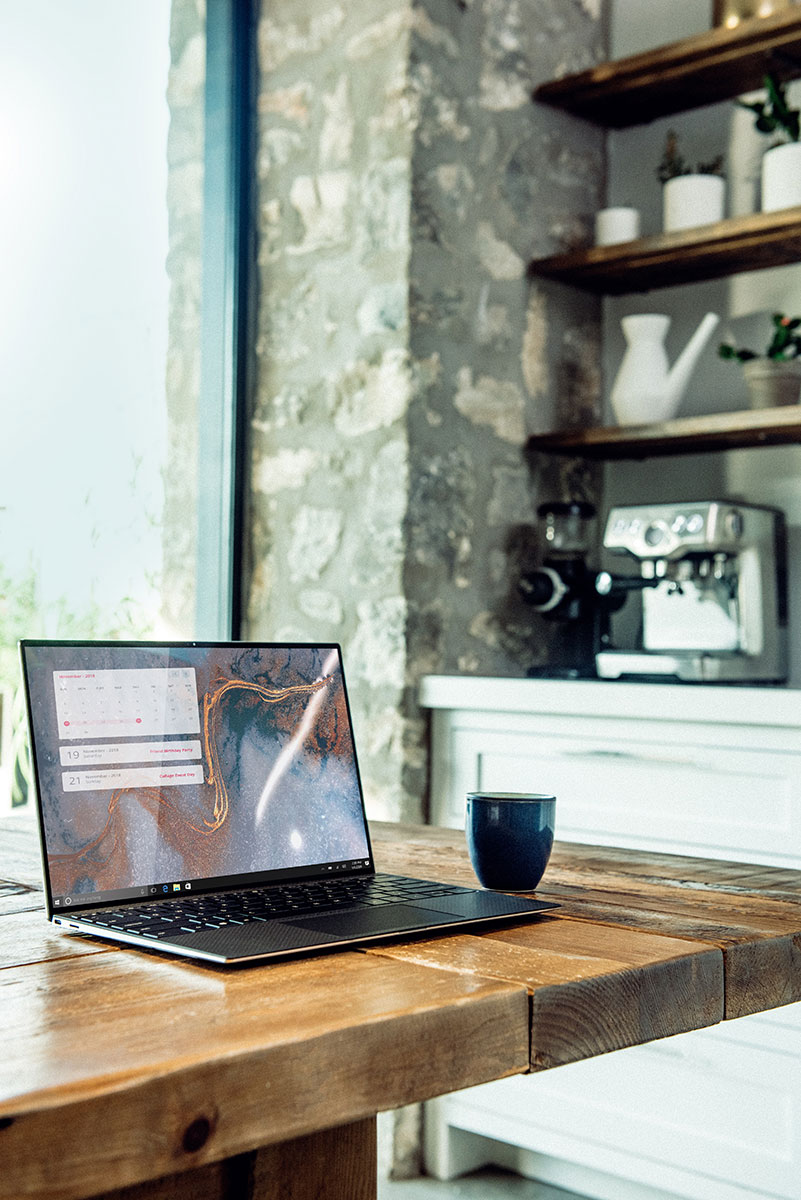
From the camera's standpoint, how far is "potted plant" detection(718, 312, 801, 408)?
111 inches

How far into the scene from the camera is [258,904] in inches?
38.6

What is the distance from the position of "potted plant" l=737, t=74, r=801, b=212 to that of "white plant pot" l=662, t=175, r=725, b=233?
14 cm

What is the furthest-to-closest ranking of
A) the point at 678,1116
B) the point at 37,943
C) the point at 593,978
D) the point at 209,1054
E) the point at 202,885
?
the point at 678,1116 → the point at 202,885 → the point at 37,943 → the point at 593,978 → the point at 209,1054

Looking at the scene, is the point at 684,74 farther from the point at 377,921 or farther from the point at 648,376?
the point at 377,921

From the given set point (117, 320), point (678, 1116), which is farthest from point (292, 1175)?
point (117, 320)

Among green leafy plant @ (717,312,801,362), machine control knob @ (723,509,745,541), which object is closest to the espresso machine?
machine control knob @ (723,509,745,541)

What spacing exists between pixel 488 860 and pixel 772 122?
7.64ft

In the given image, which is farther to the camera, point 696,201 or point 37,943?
point 696,201

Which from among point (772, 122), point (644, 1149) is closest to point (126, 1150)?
point (644, 1149)

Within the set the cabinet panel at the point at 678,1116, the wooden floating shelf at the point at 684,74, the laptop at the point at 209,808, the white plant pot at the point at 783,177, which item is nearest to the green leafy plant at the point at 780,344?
the white plant pot at the point at 783,177

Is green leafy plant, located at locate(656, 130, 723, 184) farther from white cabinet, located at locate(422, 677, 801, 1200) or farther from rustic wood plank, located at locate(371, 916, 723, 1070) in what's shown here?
rustic wood plank, located at locate(371, 916, 723, 1070)

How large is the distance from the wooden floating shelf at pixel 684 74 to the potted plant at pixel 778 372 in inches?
23.5

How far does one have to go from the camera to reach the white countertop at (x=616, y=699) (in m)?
2.23

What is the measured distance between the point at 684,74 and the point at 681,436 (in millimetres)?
878
